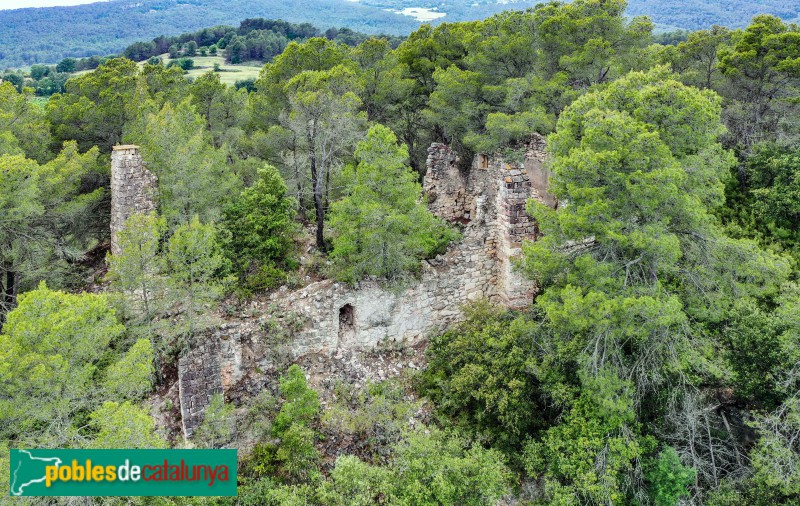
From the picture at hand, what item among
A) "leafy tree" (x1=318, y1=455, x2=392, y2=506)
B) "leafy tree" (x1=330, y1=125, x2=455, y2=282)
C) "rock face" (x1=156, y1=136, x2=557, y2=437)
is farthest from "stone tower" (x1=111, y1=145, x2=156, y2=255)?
"leafy tree" (x1=318, y1=455, x2=392, y2=506)

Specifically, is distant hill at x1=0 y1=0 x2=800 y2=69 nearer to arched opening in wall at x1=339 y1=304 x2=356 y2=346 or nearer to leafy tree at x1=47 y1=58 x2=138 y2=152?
leafy tree at x1=47 y1=58 x2=138 y2=152

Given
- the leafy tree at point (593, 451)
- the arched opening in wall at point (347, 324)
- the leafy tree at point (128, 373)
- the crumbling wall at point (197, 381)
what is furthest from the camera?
the arched opening in wall at point (347, 324)

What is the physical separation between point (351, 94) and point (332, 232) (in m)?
5.17

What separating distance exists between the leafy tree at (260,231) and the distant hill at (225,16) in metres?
55.4

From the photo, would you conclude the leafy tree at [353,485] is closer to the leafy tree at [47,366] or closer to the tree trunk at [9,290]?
the leafy tree at [47,366]

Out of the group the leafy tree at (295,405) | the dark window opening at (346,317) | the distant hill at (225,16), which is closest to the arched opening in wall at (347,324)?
the dark window opening at (346,317)

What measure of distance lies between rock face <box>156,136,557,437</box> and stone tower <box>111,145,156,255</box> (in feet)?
19.6

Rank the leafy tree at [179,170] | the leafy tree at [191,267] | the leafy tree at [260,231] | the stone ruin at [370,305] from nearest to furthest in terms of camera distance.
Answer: the leafy tree at [191,267] < the stone ruin at [370,305] < the leafy tree at [260,231] < the leafy tree at [179,170]

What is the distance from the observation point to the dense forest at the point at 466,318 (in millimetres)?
12445

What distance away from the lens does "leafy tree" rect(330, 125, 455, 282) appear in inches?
632

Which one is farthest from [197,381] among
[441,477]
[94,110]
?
[94,110]

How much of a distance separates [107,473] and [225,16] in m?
128

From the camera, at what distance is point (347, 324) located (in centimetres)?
1712

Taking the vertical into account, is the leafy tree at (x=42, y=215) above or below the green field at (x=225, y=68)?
below
